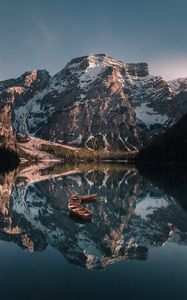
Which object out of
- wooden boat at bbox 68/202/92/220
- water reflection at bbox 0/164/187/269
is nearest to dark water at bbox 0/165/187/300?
water reflection at bbox 0/164/187/269

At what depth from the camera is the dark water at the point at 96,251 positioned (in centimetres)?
3092

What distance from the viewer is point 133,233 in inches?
2099

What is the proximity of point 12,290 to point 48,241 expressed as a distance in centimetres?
1810

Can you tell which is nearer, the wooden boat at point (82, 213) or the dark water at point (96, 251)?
the dark water at point (96, 251)

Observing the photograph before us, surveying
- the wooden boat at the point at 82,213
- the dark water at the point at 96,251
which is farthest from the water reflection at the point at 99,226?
the wooden boat at the point at 82,213

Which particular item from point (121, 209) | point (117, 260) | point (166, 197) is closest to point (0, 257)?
point (117, 260)

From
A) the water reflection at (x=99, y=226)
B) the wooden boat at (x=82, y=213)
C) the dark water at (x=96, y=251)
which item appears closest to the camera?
the dark water at (x=96, y=251)

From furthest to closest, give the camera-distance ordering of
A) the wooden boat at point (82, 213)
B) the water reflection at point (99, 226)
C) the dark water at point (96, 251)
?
1. the wooden boat at point (82, 213)
2. the water reflection at point (99, 226)
3. the dark water at point (96, 251)

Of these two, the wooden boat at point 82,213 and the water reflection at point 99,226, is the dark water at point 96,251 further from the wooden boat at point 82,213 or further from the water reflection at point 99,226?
the wooden boat at point 82,213

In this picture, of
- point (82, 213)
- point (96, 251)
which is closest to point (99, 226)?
point (82, 213)

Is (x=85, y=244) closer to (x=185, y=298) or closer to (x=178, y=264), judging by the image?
(x=178, y=264)

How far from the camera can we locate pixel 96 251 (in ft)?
143

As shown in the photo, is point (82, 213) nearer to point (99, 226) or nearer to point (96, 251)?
point (99, 226)

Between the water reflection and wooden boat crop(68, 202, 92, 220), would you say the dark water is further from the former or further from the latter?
wooden boat crop(68, 202, 92, 220)
